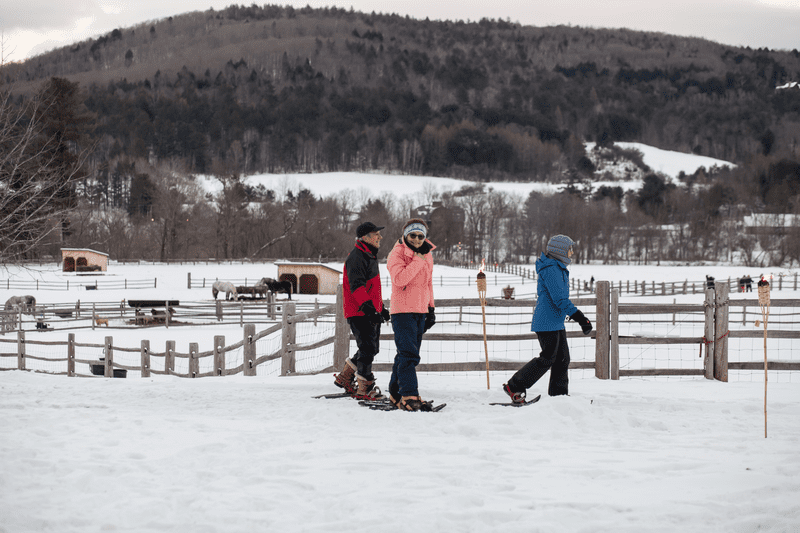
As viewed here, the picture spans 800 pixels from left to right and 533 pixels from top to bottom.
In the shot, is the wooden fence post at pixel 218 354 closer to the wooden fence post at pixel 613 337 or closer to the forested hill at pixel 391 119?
Answer: the wooden fence post at pixel 613 337

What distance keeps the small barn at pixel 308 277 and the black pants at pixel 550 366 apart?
112 ft

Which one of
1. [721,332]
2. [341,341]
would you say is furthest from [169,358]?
[721,332]

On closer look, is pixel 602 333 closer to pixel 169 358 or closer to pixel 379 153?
pixel 169 358

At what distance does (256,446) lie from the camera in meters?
4.85

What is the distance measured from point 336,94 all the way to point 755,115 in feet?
378

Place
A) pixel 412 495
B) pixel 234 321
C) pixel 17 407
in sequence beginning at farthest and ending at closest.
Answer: pixel 234 321
pixel 17 407
pixel 412 495

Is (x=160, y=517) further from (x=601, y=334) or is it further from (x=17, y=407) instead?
(x=601, y=334)

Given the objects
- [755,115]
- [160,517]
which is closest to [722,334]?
[160,517]

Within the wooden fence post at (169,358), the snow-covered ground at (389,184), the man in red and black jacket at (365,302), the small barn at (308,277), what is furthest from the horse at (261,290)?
the snow-covered ground at (389,184)

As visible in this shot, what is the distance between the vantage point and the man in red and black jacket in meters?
6.04

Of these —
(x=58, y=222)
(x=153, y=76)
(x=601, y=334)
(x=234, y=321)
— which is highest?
(x=153, y=76)

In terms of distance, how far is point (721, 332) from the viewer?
7.79 meters

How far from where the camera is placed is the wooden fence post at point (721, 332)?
25.5 feet

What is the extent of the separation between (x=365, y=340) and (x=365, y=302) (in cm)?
54
